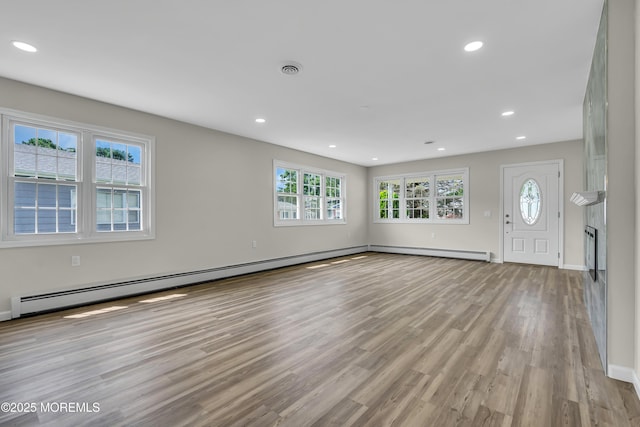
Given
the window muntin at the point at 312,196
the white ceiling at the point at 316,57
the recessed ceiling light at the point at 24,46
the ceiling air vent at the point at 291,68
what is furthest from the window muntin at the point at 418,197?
the recessed ceiling light at the point at 24,46

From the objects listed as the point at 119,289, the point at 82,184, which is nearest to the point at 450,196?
the point at 119,289

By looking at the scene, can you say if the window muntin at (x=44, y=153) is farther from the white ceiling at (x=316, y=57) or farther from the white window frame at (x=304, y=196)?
the white window frame at (x=304, y=196)

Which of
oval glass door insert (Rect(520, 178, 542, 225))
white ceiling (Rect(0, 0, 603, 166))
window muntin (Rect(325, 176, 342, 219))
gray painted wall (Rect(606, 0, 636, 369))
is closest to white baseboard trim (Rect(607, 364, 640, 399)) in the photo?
gray painted wall (Rect(606, 0, 636, 369))

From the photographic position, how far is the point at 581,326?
9.82ft

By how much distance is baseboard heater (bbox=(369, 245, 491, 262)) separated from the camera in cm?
701

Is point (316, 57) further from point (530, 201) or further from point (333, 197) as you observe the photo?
point (530, 201)

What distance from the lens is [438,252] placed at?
771 cm

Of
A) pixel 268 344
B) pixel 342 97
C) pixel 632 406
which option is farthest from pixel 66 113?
pixel 632 406

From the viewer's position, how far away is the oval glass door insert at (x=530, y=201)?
6.35m

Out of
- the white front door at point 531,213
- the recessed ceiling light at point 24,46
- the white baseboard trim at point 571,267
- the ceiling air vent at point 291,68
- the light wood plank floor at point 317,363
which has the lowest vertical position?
the light wood plank floor at point 317,363

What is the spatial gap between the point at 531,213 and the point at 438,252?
2210 millimetres

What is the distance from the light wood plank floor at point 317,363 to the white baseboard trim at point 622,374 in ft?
0.20

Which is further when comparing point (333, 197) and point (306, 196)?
point (333, 197)

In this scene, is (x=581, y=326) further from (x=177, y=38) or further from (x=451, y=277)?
(x=177, y=38)
